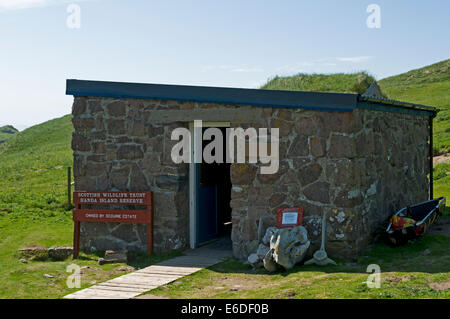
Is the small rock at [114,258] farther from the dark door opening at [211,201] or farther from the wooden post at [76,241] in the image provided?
the dark door opening at [211,201]

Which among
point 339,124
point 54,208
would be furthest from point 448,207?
point 54,208

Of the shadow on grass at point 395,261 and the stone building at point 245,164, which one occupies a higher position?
the stone building at point 245,164

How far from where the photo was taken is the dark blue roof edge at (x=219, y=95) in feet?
28.5

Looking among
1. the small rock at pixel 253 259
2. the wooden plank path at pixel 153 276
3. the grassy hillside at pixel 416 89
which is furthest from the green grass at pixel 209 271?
the grassy hillside at pixel 416 89

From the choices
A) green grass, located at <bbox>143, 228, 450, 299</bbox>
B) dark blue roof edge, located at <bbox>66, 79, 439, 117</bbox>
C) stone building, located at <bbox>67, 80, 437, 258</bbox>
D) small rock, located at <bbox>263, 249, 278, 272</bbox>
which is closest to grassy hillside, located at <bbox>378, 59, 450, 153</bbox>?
stone building, located at <bbox>67, 80, 437, 258</bbox>

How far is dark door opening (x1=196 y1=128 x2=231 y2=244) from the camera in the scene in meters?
10.6

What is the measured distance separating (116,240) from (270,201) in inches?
126

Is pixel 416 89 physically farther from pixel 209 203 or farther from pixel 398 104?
pixel 209 203

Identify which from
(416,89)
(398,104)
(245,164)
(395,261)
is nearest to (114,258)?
(245,164)

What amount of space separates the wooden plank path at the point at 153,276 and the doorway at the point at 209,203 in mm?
500

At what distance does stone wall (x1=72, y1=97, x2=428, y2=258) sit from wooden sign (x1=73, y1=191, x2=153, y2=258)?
0.63ft

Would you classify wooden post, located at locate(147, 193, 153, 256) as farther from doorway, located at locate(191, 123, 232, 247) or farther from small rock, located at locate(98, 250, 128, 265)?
doorway, located at locate(191, 123, 232, 247)

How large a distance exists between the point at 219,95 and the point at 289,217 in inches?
94.4

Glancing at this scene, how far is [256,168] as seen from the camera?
30.3 feet
